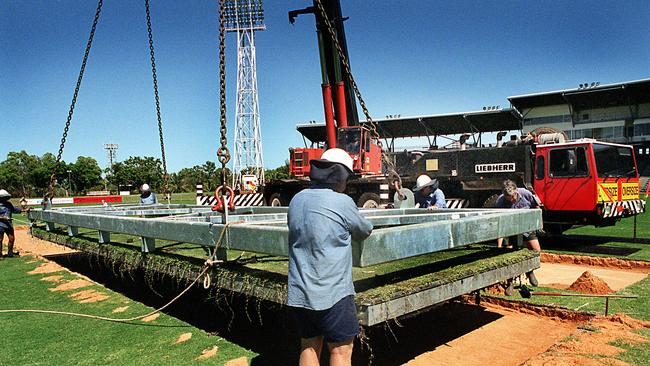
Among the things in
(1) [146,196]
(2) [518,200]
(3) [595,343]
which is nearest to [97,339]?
(3) [595,343]

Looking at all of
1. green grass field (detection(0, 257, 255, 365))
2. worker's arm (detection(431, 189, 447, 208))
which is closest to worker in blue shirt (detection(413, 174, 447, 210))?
worker's arm (detection(431, 189, 447, 208))

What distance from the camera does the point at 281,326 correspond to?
476 centimetres

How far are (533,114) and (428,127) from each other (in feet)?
35.4

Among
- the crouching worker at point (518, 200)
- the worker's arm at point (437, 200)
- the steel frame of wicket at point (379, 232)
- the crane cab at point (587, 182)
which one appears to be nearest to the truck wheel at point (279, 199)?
the crane cab at point (587, 182)

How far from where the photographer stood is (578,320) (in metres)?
4.97

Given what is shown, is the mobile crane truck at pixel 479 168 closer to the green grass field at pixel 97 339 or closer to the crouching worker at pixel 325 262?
the green grass field at pixel 97 339

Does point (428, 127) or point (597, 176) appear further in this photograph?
point (428, 127)

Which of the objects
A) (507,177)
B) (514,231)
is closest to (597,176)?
(507,177)

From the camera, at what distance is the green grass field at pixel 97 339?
3971 millimetres

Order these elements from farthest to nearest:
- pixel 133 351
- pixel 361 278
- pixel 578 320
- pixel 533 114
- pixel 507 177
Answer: pixel 533 114 → pixel 507 177 → pixel 578 320 → pixel 133 351 → pixel 361 278

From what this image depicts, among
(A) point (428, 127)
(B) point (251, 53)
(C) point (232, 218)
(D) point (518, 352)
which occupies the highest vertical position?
(B) point (251, 53)

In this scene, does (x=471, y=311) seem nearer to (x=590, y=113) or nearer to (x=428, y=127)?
(x=428, y=127)

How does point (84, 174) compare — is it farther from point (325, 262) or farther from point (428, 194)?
point (325, 262)

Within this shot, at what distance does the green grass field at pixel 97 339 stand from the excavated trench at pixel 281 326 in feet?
0.69
